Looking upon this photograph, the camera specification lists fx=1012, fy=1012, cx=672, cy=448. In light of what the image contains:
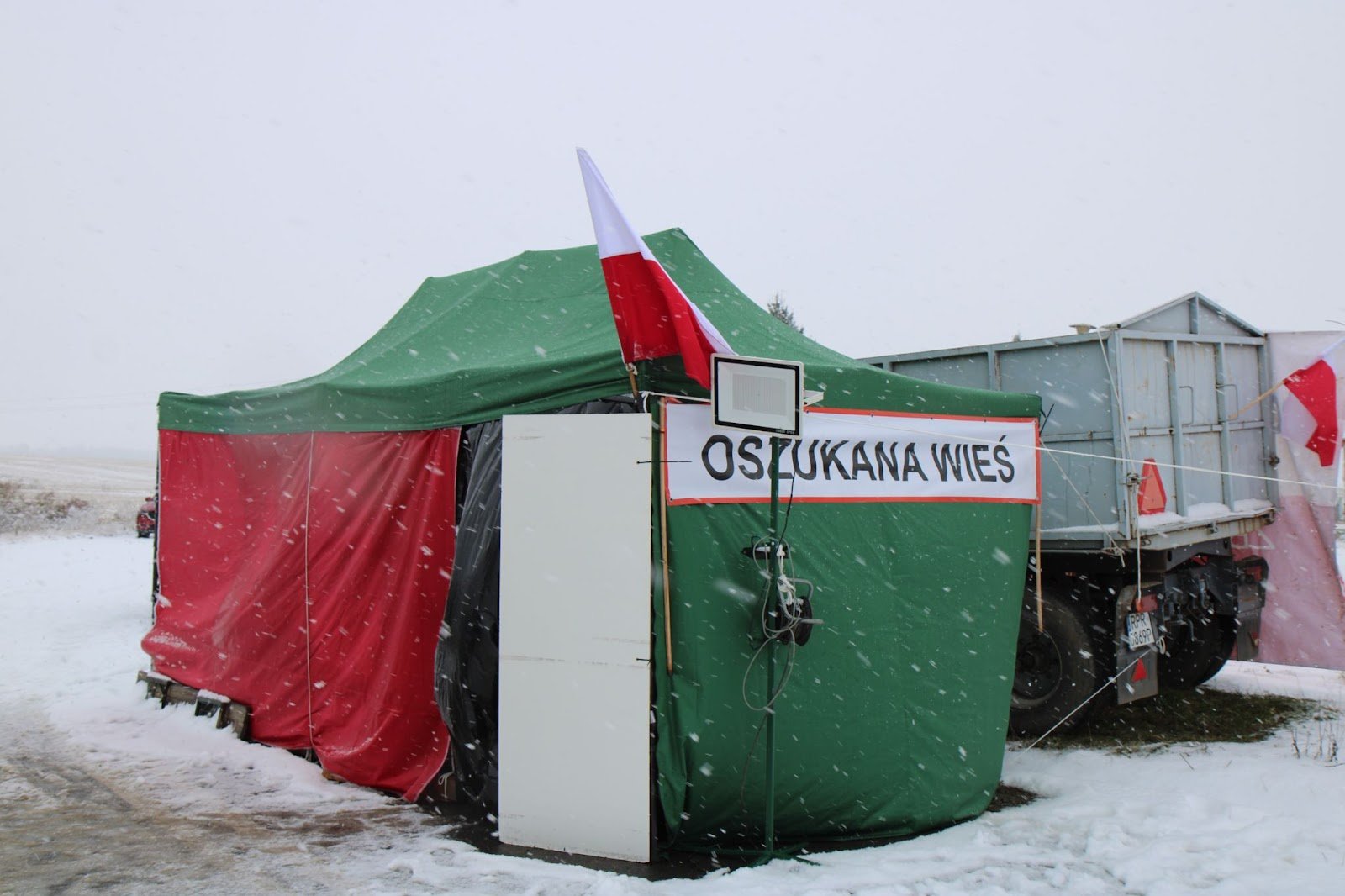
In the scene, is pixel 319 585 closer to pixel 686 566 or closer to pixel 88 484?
pixel 686 566

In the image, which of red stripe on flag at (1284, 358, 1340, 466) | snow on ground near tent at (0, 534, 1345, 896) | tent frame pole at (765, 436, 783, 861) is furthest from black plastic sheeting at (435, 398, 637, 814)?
red stripe on flag at (1284, 358, 1340, 466)

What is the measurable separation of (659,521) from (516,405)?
1.08 m

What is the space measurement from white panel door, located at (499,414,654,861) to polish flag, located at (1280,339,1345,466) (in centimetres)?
554

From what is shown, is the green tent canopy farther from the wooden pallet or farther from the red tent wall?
the wooden pallet

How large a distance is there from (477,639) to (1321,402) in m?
6.31

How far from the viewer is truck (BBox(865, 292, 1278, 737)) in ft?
20.8

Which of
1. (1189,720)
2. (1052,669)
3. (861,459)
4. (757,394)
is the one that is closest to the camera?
(757,394)

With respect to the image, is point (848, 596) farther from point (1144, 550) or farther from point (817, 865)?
point (1144, 550)

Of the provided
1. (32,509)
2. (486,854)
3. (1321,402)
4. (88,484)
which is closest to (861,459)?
(486,854)

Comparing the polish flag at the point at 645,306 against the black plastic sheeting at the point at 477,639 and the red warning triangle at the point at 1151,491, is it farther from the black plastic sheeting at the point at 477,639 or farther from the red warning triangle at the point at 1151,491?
the red warning triangle at the point at 1151,491

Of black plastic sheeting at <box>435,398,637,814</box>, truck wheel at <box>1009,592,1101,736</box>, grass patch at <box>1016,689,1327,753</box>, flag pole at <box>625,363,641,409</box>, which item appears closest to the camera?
flag pole at <box>625,363,641,409</box>

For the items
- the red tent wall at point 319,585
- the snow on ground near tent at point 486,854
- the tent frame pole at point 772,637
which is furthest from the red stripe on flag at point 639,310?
the snow on ground near tent at point 486,854

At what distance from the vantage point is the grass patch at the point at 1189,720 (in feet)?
21.8

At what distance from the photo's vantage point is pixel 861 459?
17.1ft
